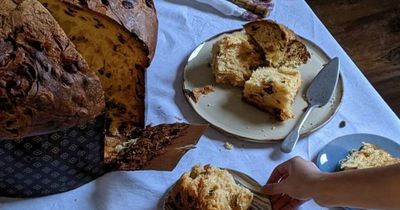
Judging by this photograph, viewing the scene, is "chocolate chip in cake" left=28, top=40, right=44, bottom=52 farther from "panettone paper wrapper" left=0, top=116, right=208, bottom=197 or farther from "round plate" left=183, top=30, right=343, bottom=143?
"round plate" left=183, top=30, right=343, bottom=143

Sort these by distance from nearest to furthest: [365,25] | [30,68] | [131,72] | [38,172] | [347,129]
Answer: [30,68] < [38,172] < [131,72] < [347,129] < [365,25]

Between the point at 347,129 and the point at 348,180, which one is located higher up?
the point at 348,180

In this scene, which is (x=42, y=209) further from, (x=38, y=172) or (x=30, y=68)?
(x=30, y=68)

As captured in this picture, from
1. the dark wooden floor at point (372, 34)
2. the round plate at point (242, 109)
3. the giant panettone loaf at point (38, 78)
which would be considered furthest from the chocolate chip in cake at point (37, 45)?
the dark wooden floor at point (372, 34)

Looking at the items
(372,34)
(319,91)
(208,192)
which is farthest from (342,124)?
(372,34)

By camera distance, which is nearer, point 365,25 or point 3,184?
point 3,184

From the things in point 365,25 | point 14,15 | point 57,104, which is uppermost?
point 14,15

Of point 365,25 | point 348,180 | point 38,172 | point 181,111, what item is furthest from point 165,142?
point 365,25
